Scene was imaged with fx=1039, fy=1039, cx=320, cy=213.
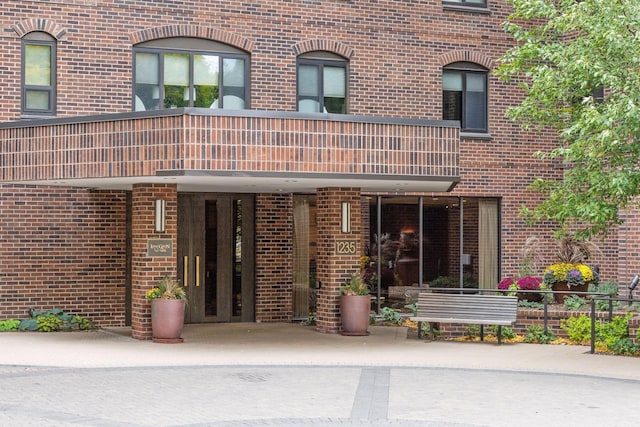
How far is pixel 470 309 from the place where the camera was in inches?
A: 746

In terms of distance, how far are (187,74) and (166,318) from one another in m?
5.98

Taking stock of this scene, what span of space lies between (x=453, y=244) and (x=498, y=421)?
1375 cm

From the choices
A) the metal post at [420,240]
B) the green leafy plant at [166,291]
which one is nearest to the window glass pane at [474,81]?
the metal post at [420,240]

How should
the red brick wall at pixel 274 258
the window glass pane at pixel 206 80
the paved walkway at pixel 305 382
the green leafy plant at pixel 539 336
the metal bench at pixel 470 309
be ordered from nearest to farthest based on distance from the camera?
the paved walkway at pixel 305 382
the metal bench at pixel 470 309
the green leafy plant at pixel 539 336
the window glass pane at pixel 206 80
the red brick wall at pixel 274 258

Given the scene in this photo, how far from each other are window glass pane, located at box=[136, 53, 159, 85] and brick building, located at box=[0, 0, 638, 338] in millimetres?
28

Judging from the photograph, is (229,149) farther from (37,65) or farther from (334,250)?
(37,65)

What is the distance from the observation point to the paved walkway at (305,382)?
1141cm

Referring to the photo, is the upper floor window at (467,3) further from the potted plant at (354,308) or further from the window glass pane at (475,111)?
the potted plant at (354,308)

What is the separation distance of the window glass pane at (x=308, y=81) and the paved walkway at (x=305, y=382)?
6.00 m

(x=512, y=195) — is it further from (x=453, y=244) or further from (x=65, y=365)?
(x=65, y=365)

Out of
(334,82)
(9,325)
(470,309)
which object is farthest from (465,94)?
(9,325)

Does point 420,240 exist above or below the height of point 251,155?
below

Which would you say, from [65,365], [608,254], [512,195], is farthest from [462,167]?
[65,365]

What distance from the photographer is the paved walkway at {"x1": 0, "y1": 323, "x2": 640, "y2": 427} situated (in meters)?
11.4
